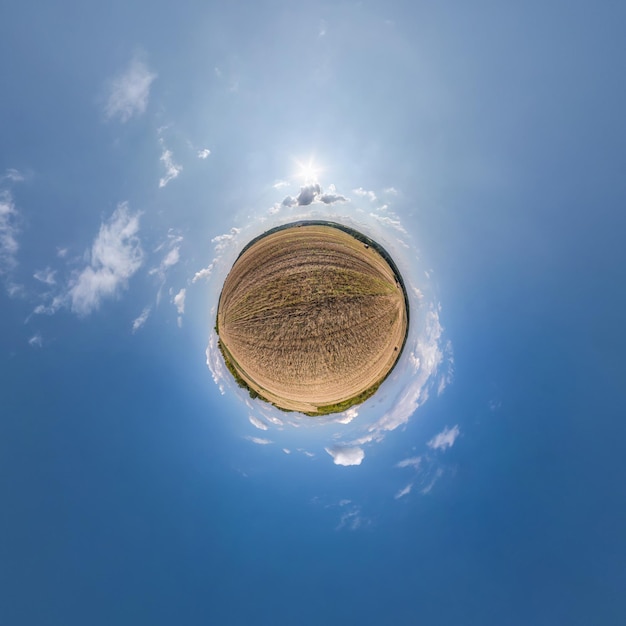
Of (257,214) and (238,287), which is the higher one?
(257,214)

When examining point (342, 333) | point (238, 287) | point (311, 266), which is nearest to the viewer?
point (342, 333)

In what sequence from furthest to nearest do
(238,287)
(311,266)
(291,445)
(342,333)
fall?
(291,445) < (238,287) < (311,266) < (342,333)

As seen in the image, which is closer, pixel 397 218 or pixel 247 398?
pixel 397 218

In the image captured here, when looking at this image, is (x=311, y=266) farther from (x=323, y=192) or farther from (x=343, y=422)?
(x=343, y=422)

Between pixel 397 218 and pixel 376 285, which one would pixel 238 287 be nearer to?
pixel 376 285

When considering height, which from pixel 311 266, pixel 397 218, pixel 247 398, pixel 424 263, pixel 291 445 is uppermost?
pixel 397 218

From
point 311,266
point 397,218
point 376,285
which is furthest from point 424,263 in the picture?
point 311,266
